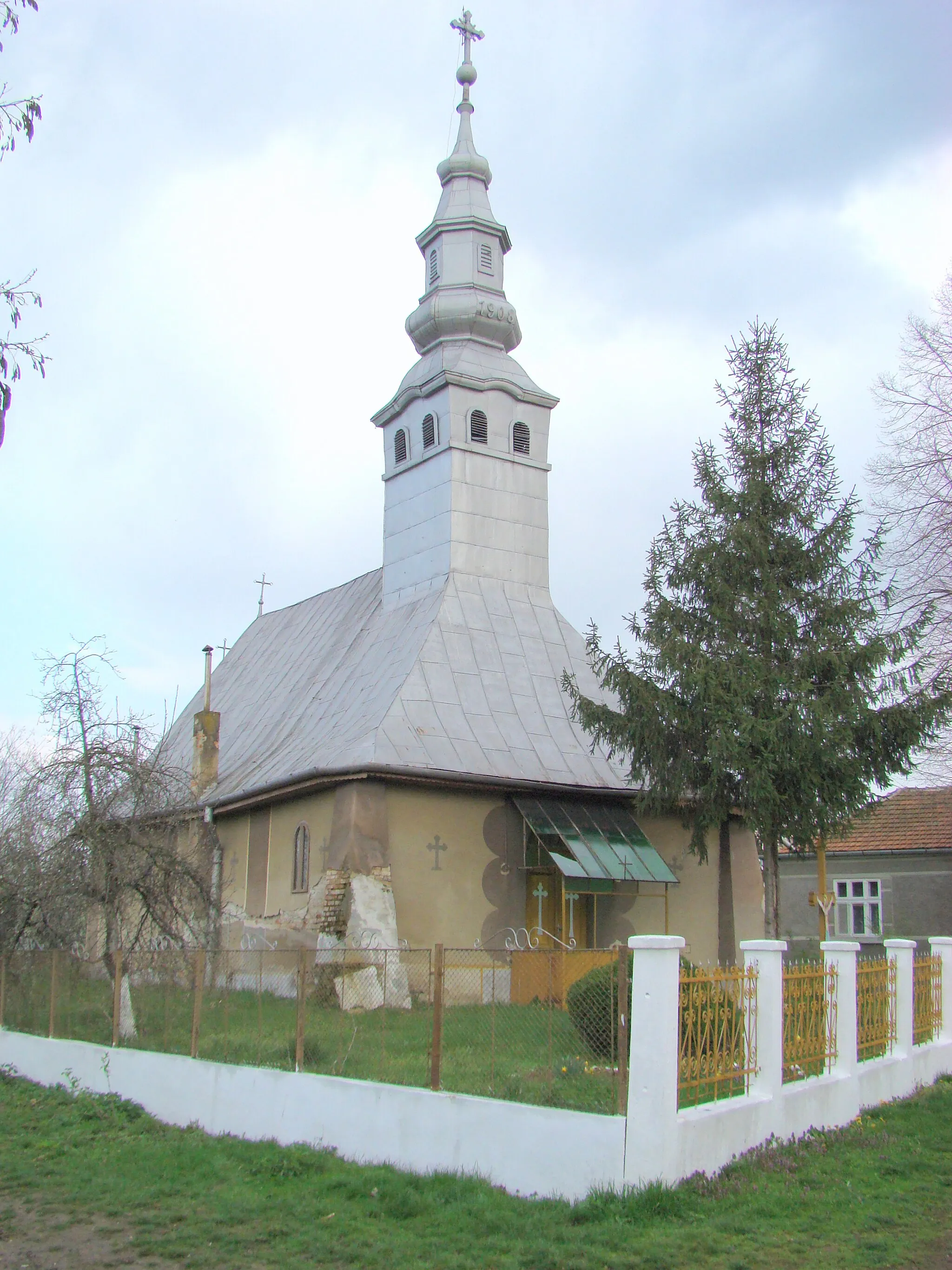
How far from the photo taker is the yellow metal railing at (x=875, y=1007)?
11.7 metres

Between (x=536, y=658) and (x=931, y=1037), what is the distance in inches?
431

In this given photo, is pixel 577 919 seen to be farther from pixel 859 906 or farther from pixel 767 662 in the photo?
pixel 859 906

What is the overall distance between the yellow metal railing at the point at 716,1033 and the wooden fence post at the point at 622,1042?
14.1 inches

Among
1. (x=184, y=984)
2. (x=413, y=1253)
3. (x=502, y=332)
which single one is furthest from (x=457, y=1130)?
(x=502, y=332)

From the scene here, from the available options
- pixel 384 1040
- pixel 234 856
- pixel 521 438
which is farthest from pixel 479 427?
pixel 384 1040

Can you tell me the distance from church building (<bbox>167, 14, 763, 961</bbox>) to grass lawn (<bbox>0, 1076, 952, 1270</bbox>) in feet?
27.3

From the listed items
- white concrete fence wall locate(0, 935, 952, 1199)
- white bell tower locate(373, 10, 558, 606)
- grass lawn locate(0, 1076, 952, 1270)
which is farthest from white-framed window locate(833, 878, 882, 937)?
grass lawn locate(0, 1076, 952, 1270)

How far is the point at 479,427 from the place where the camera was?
81.3ft

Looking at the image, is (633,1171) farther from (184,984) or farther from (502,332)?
(502,332)

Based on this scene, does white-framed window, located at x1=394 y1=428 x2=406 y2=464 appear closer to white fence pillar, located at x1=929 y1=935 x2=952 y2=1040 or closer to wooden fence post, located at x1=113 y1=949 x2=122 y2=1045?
wooden fence post, located at x1=113 y1=949 x2=122 y2=1045

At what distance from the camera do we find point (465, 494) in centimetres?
2408

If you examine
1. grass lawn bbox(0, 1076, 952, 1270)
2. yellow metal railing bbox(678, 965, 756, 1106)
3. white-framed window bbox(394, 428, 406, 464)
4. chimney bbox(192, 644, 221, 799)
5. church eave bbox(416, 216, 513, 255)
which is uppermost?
church eave bbox(416, 216, 513, 255)

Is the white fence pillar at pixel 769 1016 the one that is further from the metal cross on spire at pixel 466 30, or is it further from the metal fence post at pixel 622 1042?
the metal cross on spire at pixel 466 30

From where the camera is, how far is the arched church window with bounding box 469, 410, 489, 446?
24656 mm
